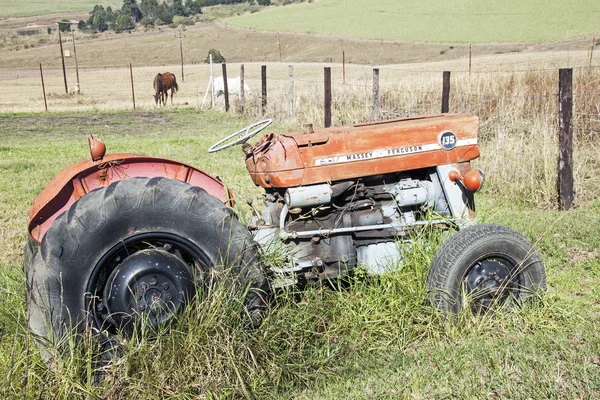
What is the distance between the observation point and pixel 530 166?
780cm

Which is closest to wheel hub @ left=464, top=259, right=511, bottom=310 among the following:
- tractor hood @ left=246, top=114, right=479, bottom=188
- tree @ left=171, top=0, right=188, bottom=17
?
tractor hood @ left=246, top=114, right=479, bottom=188

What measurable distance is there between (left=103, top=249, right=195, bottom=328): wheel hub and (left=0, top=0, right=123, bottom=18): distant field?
104454 millimetres

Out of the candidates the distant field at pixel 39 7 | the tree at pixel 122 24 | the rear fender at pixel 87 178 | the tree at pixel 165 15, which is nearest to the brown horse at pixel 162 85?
the rear fender at pixel 87 178

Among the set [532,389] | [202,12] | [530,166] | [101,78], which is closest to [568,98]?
[530,166]

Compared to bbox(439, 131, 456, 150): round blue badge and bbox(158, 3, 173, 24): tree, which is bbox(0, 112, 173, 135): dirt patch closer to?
bbox(439, 131, 456, 150): round blue badge

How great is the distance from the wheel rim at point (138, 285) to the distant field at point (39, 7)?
10441cm

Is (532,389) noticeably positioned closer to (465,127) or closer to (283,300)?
(283,300)

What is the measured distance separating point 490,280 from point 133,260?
7.37 ft

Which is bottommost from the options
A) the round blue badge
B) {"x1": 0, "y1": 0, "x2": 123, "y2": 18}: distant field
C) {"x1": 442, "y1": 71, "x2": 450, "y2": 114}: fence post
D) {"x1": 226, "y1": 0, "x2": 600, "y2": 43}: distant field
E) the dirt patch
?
the dirt patch

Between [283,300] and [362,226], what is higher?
[362,226]

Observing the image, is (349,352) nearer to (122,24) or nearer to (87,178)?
Result: (87,178)

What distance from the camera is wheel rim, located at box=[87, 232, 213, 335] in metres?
3.40

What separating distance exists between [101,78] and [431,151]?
4158cm

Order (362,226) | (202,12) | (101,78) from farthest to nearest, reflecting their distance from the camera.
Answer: (202,12) < (101,78) < (362,226)
